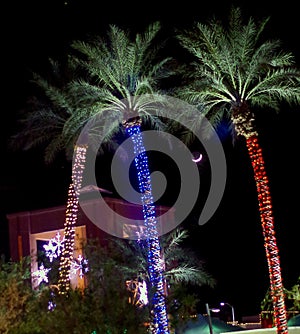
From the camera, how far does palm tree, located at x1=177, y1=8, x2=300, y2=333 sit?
22.8 meters

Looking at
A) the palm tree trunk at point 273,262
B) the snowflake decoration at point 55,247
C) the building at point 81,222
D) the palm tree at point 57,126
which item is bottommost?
the palm tree trunk at point 273,262

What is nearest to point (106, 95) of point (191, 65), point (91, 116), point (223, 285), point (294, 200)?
point (91, 116)

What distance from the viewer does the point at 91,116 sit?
80.9ft

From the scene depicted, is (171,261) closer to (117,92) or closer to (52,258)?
(52,258)

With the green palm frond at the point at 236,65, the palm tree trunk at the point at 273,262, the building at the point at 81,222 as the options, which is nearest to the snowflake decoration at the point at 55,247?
the building at the point at 81,222

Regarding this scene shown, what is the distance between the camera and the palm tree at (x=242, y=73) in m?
22.8

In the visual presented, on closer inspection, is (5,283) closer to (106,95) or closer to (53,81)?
(106,95)

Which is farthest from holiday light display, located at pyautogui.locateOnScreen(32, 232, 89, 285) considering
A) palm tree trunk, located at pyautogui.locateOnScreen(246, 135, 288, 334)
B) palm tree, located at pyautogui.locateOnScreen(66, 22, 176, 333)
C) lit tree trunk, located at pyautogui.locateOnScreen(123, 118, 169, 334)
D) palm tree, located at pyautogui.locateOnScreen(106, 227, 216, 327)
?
palm tree trunk, located at pyautogui.locateOnScreen(246, 135, 288, 334)

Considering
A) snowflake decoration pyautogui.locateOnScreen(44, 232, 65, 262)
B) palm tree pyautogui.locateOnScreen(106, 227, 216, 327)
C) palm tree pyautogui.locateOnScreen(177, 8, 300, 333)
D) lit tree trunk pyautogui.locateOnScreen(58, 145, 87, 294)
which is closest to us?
palm tree pyautogui.locateOnScreen(177, 8, 300, 333)

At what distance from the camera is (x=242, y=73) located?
23469mm

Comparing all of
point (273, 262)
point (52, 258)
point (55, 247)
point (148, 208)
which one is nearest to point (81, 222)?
point (55, 247)

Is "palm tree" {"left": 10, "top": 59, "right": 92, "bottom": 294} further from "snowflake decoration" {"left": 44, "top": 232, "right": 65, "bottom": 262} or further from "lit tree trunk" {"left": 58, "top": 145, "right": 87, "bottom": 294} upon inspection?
"snowflake decoration" {"left": 44, "top": 232, "right": 65, "bottom": 262}

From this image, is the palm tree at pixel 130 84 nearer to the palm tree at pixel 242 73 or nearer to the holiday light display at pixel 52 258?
the palm tree at pixel 242 73

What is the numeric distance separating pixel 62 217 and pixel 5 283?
17.0m
